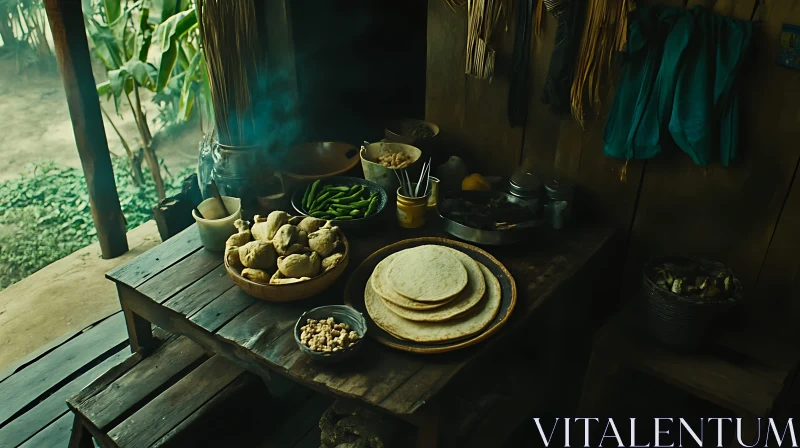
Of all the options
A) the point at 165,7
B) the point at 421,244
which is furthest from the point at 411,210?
the point at 165,7

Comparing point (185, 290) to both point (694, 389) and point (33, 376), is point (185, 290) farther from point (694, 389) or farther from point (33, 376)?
point (694, 389)

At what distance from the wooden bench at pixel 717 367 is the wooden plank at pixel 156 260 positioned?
205 cm

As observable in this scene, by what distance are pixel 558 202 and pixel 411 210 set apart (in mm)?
754

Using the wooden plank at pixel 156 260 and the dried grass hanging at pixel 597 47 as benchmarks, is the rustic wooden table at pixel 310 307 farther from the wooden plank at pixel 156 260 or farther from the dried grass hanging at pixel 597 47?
the dried grass hanging at pixel 597 47

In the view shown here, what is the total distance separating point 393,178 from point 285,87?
944 millimetres

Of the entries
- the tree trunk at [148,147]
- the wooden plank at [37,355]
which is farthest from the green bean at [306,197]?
the tree trunk at [148,147]

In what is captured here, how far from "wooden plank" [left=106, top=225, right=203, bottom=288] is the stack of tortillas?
3.28ft

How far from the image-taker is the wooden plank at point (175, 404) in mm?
2551

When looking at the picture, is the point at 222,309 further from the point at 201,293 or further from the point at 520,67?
the point at 520,67

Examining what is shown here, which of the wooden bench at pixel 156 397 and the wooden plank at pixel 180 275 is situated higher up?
the wooden plank at pixel 180 275

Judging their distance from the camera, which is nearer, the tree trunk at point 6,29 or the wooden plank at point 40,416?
the wooden plank at point 40,416

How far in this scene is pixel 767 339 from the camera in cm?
278

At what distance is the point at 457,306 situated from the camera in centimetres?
249

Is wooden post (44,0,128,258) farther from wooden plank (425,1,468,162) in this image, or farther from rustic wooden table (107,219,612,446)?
wooden plank (425,1,468,162)
